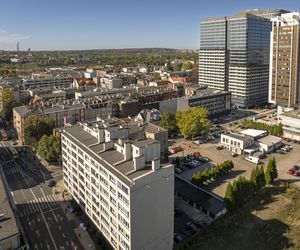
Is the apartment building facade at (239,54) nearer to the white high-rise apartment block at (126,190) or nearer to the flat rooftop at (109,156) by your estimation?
the flat rooftop at (109,156)

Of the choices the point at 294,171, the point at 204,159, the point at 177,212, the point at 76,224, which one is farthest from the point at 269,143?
the point at 76,224

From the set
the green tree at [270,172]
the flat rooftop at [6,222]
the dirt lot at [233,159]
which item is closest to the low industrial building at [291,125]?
the dirt lot at [233,159]

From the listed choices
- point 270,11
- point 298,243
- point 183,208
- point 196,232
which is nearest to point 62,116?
point 183,208

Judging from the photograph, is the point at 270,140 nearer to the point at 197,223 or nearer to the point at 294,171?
the point at 294,171

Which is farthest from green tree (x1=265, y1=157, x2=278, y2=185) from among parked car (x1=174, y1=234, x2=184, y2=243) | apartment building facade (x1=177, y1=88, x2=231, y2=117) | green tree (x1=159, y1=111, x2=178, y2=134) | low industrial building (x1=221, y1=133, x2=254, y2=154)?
apartment building facade (x1=177, y1=88, x2=231, y2=117)

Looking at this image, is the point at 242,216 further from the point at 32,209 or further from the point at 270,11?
the point at 270,11
